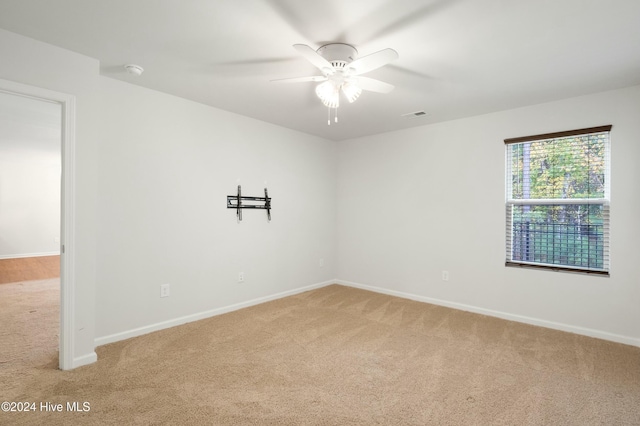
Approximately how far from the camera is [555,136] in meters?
3.37

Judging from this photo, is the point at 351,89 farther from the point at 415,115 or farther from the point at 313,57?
the point at 415,115

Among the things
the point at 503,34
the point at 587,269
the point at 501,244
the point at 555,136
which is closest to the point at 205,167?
the point at 503,34

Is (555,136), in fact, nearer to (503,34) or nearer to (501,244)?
(501,244)

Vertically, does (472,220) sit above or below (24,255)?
above

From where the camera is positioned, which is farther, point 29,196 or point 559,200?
point 29,196

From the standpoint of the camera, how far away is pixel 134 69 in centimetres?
267

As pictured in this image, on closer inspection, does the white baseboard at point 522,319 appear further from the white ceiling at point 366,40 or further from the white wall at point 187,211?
the white ceiling at point 366,40

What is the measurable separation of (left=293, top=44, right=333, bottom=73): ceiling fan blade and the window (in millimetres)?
2563

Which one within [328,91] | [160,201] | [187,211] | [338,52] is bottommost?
[187,211]

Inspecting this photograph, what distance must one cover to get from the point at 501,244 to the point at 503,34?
7.86ft

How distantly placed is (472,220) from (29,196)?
8369 mm

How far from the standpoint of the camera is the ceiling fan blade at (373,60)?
75.9 inches

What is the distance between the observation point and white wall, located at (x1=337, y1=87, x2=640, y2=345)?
9.97 feet

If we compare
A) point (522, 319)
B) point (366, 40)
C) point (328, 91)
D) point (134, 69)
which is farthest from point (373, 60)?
point (522, 319)
